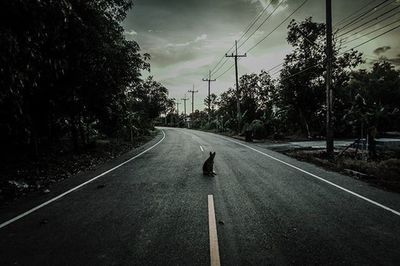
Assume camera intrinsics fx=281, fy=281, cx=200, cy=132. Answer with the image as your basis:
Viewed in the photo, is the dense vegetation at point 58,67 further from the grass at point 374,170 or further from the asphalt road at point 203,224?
the grass at point 374,170

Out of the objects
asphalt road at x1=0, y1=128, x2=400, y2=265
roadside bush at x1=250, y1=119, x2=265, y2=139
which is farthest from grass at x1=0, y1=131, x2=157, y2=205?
roadside bush at x1=250, y1=119, x2=265, y2=139

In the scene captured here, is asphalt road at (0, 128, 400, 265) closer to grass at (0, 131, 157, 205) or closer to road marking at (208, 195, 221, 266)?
road marking at (208, 195, 221, 266)

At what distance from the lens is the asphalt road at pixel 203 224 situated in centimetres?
389

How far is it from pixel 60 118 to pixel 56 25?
849 centimetres

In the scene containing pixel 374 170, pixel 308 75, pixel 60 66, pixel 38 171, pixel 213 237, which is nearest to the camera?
pixel 213 237

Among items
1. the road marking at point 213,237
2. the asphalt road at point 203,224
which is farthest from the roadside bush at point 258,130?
the road marking at point 213,237

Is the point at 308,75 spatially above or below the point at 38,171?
above

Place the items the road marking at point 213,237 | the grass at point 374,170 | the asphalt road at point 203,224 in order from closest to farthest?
the road marking at point 213,237
the asphalt road at point 203,224
the grass at point 374,170

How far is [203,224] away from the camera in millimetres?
5047

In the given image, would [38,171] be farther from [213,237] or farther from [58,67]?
[213,237]

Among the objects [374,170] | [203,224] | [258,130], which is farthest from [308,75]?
[203,224]

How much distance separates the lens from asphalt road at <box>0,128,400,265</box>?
3893 mm

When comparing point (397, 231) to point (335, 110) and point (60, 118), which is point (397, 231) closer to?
point (60, 118)

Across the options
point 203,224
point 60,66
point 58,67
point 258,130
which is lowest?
point 203,224
